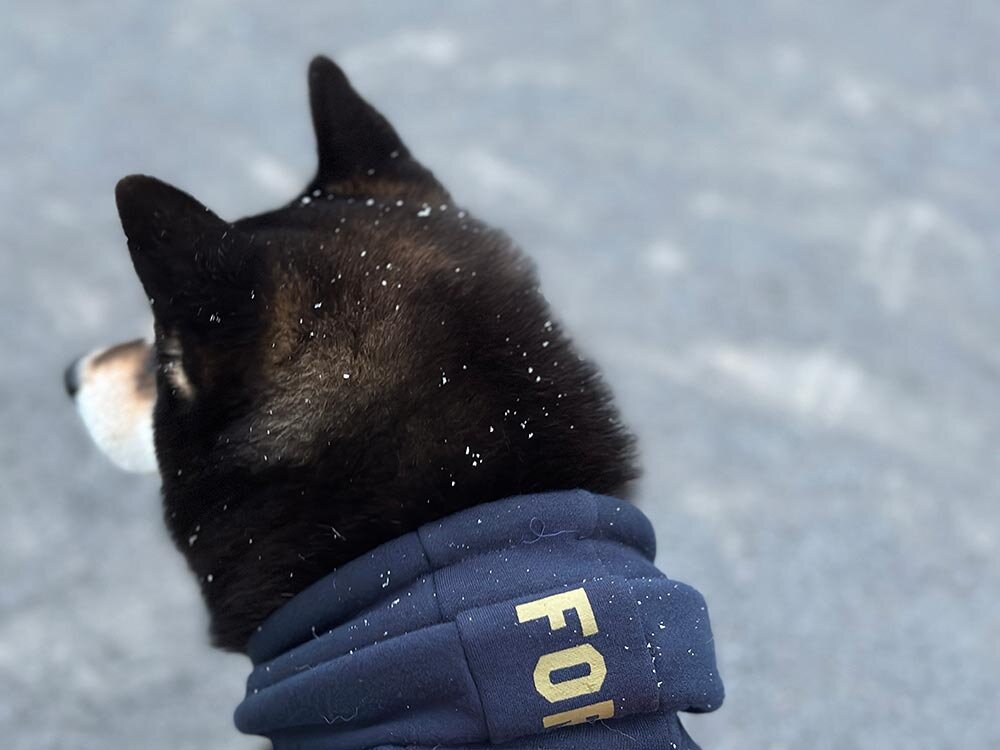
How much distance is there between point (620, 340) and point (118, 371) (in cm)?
123

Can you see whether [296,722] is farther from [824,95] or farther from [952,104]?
[952,104]

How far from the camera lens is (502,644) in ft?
2.98

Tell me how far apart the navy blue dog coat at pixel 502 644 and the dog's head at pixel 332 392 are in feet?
0.19

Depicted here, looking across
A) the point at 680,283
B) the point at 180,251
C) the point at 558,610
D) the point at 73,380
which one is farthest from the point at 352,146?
the point at 680,283

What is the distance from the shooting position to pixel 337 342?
1.06 m

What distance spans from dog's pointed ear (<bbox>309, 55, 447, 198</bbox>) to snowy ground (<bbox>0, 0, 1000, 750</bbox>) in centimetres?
92

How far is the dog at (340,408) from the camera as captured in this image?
39.7 inches

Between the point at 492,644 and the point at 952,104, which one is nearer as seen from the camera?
the point at 492,644

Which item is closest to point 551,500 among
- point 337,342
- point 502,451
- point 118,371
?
point 502,451

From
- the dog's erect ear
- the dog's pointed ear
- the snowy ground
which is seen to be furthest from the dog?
the snowy ground

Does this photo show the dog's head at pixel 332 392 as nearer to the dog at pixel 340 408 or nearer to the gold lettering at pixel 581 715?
the dog at pixel 340 408

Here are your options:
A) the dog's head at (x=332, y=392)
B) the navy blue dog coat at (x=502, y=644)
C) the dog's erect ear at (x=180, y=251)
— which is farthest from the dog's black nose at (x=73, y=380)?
the navy blue dog coat at (x=502, y=644)

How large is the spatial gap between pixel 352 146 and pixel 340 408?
1.55 ft

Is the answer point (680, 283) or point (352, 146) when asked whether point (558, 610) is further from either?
point (680, 283)
